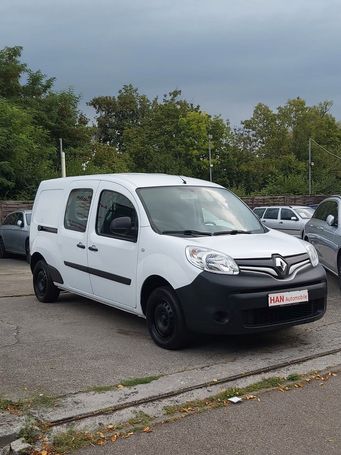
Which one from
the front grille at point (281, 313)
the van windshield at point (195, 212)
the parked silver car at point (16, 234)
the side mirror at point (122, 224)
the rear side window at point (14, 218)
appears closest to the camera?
the front grille at point (281, 313)

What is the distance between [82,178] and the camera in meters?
7.85

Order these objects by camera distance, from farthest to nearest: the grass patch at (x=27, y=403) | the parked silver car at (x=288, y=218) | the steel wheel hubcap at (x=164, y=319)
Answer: the parked silver car at (x=288, y=218), the steel wheel hubcap at (x=164, y=319), the grass patch at (x=27, y=403)

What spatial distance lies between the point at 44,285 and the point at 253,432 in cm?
522

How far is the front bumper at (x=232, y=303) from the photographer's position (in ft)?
18.0

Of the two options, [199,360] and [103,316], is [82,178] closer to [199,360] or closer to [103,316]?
[103,316]

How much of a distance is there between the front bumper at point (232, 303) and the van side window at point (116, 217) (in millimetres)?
1165

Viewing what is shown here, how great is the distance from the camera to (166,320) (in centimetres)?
596

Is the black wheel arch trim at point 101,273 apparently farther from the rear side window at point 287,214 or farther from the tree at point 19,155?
the tree at point 19,155

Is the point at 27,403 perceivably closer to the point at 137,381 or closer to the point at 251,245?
the point at 137,381

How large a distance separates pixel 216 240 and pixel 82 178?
2.59 m

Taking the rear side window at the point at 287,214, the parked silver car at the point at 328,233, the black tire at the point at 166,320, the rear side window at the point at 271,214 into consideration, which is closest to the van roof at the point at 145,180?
the black tire at the point at 166,320

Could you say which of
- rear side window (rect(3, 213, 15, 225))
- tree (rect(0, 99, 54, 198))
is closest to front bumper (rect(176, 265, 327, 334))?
rear side window (rect(3, 213, 15, 225))

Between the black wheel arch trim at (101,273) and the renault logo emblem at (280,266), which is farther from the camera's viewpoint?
the black wheel arch trim at (101,273)

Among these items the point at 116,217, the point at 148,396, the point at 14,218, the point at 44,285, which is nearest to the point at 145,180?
the point at 116,217
